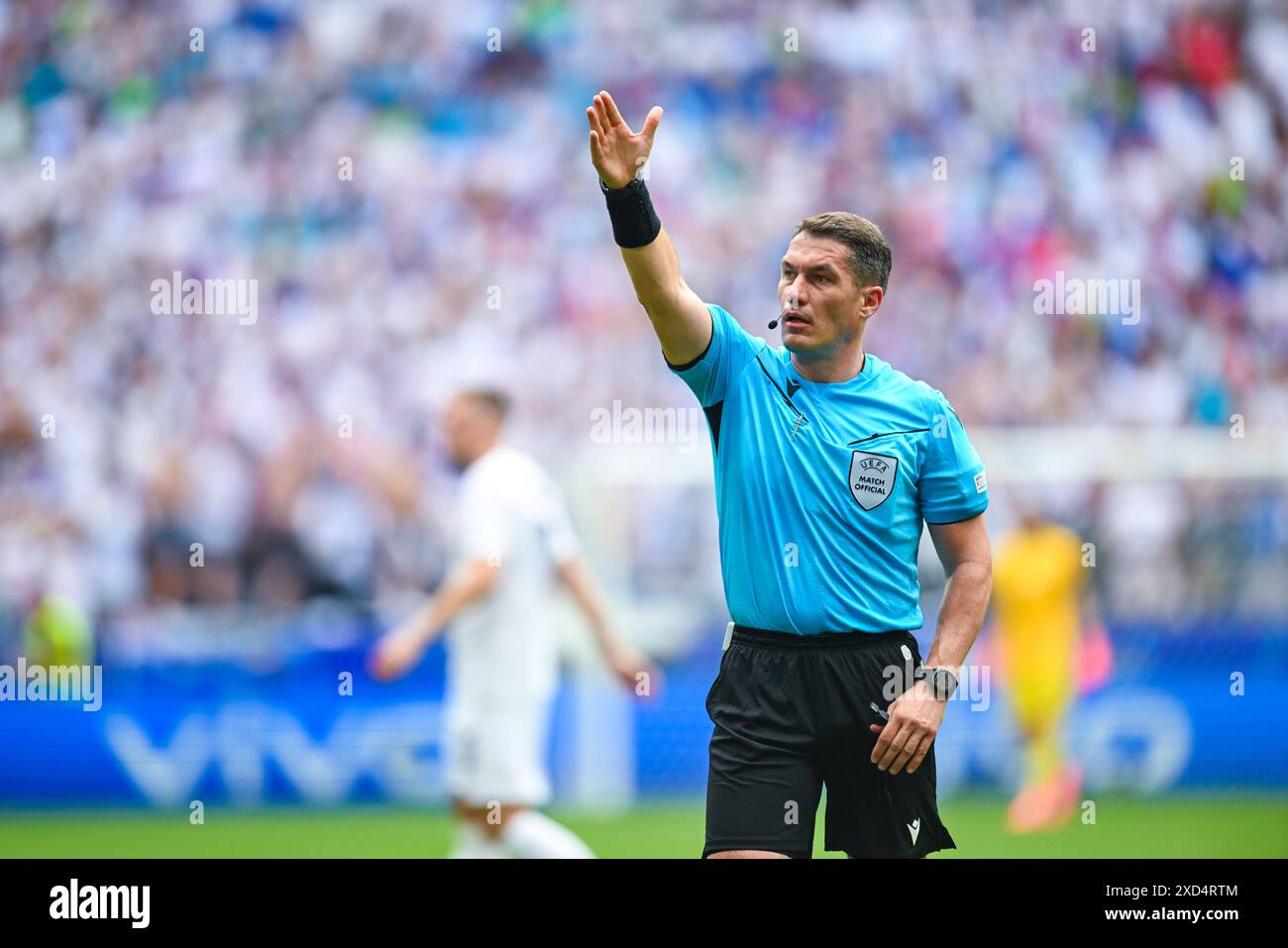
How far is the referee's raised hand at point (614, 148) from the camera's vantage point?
4.59m

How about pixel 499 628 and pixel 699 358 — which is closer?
pixel 699 358

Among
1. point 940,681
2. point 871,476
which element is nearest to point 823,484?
point 871,476

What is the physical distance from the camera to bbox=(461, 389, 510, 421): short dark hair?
810 cm

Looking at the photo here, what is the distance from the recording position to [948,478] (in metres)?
4.85

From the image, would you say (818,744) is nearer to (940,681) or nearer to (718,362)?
(940,681)

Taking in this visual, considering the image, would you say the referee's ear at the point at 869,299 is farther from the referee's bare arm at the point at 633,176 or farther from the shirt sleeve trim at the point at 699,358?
the referee's bare arm at the point at 633,176

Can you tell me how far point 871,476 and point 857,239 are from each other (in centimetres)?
69

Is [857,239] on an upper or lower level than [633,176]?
lower

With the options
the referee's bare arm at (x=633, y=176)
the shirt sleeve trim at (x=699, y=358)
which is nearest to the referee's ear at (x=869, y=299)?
the shirt sleeve trim at (x=699, y=358)

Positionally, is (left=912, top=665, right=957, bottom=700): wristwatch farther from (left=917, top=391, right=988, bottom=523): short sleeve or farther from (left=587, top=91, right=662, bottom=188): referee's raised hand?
(left=587, top=91, right=662, bottom=188): referee's raised hand

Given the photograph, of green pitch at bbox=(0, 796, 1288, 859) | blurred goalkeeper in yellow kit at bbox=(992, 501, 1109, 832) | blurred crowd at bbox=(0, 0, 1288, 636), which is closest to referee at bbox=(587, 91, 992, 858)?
green pitch at bbox=(0, 796, 1288, 859)

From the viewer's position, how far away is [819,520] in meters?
4.77

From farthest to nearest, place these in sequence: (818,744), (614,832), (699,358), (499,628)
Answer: (614,832), (499,628), (699,358), (818,744)

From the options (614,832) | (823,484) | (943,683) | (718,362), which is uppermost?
(718,362)
